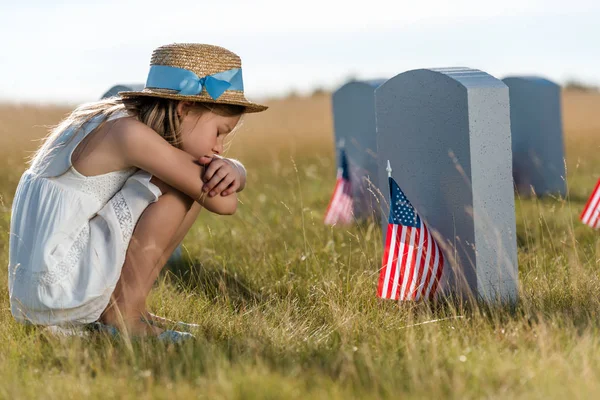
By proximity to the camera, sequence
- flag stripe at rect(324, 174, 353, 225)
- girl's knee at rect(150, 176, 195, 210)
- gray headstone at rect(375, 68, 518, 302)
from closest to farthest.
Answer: girl's knee at rect(150, 176, 195, 210) < gray headstone at rect(375, 68, 518, 302) < flag stripe at rect(324, 174, 353, 225)

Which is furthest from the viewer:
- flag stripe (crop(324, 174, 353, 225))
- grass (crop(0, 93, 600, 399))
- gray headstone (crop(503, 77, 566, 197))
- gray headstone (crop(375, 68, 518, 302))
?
gray headstone (crop(503, 77, 566, 197))

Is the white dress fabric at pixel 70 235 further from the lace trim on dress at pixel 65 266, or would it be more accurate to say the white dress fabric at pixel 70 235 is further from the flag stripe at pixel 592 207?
the flag stripe at pixel 592 207

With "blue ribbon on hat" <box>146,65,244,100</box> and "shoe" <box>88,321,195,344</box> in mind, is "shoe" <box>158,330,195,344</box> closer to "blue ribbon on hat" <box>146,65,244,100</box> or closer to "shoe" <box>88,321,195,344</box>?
"shoe" <box>88,321,195,344</box>

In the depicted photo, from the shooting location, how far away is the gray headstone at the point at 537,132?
8.41 meters

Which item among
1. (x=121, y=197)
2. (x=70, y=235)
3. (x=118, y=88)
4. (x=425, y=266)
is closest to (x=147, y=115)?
(x=121, y=197)

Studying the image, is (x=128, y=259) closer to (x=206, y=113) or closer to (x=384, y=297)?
(x=206, y=113)

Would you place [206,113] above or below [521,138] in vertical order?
above

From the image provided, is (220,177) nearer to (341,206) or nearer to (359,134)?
(341,206)

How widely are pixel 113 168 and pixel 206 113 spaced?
467 mm

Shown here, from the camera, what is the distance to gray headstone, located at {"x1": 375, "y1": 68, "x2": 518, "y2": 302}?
3.90 metres

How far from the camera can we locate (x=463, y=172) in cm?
392

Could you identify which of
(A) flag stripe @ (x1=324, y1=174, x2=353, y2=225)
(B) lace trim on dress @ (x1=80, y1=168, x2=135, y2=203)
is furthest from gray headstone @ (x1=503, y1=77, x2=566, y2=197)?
(B) lace trim on dress @ (x1=80, y1=168, x2=135, y2=203)

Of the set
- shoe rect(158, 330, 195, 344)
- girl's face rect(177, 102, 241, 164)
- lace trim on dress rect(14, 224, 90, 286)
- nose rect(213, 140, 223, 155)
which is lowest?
shoe rect(158, 330, 195, 344)

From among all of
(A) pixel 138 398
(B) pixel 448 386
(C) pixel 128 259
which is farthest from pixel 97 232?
(B) pixel 448 386
